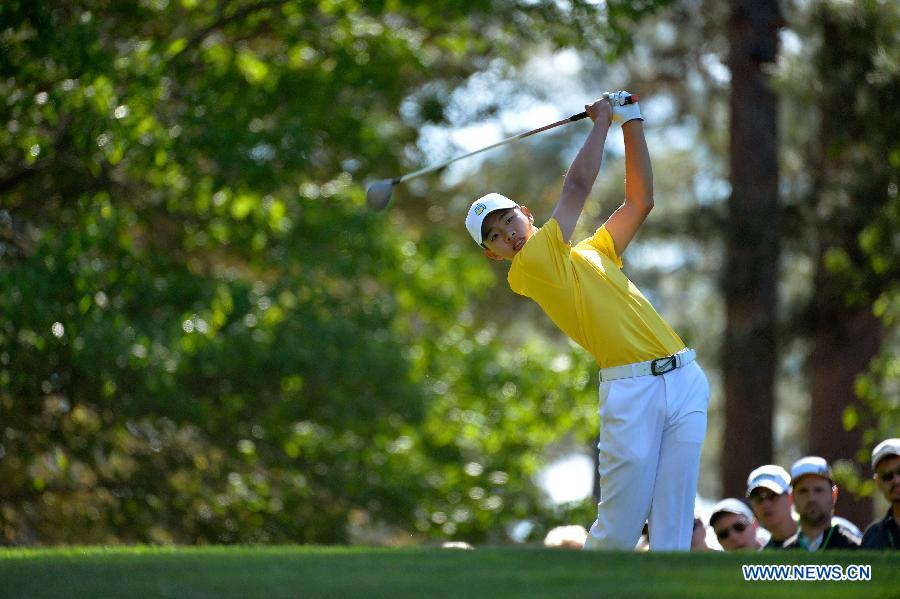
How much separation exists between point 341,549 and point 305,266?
8229 millimetres

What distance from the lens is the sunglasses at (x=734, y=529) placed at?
668 cm

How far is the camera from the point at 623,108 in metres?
5.14

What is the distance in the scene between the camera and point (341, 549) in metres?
4.20

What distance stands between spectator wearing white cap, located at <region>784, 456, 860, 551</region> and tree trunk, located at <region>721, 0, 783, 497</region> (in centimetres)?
681

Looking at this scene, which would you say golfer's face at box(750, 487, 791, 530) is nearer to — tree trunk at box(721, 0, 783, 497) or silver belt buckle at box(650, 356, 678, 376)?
silver belt buckle at box(650, 356, 678, 376)

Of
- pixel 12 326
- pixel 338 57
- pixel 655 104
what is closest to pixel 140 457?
pixel 12 326

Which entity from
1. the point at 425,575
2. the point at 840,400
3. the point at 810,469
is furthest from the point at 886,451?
the point at 840,400

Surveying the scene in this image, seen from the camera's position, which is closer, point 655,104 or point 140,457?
point 140,457

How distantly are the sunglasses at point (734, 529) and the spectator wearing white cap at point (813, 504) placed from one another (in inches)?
8.2

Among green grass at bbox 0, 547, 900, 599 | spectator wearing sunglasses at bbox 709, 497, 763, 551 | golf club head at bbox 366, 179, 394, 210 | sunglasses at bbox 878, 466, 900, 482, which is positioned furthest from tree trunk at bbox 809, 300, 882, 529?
green grass at bbox 0, 547, 900, 599

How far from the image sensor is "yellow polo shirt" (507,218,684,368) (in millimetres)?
4793

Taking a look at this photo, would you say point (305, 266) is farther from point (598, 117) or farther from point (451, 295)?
point (598, 117)

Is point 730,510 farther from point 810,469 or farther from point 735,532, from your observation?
point 810,469

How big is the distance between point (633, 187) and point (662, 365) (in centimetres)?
75
